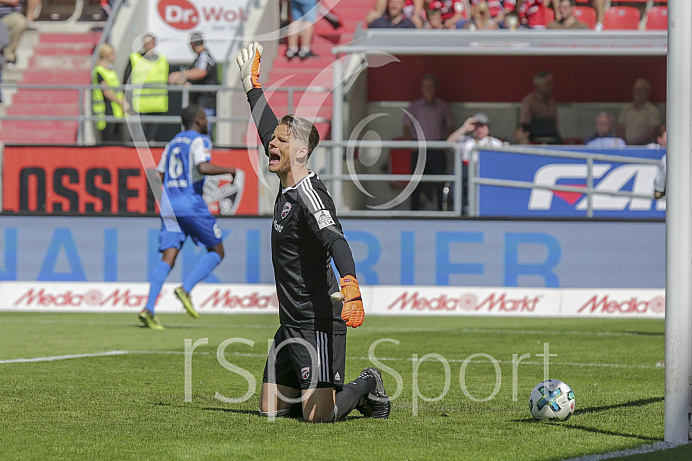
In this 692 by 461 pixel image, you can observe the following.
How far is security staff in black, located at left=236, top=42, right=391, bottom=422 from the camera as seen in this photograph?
6.35m

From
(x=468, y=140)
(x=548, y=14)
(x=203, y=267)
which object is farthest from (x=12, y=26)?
(x=203, y=267)

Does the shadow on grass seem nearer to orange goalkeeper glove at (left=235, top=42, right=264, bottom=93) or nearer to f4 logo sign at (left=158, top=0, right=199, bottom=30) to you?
orange goalkeeper glove at (left=235, top=42, right=264, bottom=93)

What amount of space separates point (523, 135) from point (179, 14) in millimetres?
7813

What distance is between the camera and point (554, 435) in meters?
5.94

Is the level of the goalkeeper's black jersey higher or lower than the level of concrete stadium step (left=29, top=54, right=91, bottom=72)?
lower

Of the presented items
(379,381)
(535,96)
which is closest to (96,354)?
(379,381)

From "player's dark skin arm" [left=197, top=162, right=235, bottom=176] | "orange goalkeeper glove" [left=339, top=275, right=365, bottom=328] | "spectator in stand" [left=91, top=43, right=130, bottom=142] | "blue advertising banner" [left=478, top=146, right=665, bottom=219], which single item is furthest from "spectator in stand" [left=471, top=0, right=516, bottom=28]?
"orange goalkeeper glove" [left=339, top=275, right=365, bottom=328]

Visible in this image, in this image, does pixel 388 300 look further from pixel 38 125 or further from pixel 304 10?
pixel 38 125

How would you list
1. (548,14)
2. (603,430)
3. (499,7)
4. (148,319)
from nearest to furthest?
(603,430)
(148,319)
(548,14)
(499,7)

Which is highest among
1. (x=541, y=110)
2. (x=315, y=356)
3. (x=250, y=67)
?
(x=541, y=110)

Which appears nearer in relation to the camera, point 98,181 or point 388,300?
point 388,300

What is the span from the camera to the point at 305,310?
6402 mm

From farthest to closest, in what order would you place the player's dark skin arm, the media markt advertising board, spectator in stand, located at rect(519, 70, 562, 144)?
1. the media markt advertising board
2. spectator in stand, located at rect(519, 70, 562, 144)
3. the player's dark skin arm

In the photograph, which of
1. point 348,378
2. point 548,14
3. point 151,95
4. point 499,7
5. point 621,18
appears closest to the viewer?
point 348,378
